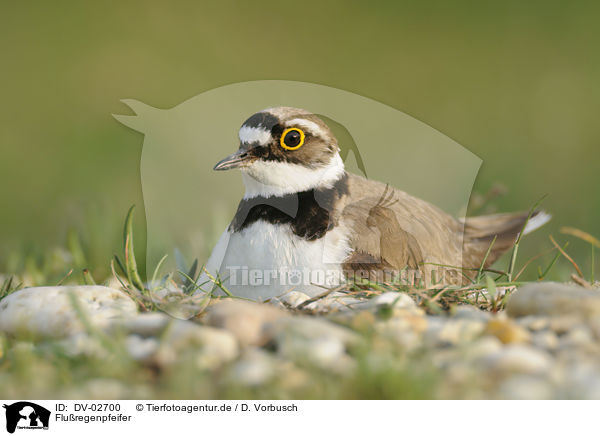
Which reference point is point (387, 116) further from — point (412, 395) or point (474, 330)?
point (412, 395)

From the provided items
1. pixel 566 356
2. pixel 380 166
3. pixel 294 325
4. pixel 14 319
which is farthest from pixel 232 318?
pixel 380 166

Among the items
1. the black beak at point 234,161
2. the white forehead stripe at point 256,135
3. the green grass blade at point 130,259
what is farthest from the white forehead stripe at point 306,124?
the green grass blade at point 130,259

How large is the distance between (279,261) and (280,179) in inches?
17.0

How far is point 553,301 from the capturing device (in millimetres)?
2281

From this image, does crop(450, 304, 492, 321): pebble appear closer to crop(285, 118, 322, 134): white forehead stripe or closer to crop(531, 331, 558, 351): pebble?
crop(531, 331, 558, 351): pebble

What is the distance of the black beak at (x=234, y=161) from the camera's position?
3096 millimetres

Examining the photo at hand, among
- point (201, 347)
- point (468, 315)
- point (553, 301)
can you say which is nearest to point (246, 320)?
point (201, 347)

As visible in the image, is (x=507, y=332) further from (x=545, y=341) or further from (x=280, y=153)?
(x=280, y=153)

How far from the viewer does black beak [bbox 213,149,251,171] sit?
10.2 ft

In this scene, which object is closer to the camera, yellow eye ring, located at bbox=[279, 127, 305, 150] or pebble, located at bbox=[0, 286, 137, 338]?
pebble, located at bbox=[0, 286, 137, 338]

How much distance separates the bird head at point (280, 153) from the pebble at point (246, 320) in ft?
3.47

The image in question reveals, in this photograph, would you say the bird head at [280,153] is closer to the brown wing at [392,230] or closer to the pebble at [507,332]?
the brown wing at [392,230]

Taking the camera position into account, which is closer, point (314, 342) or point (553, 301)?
point (314, 342)

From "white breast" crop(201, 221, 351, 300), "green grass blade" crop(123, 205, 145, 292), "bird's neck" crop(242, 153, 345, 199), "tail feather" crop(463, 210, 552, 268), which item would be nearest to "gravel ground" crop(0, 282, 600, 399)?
"green grass blade" crop(123, 205, 145, 292)
